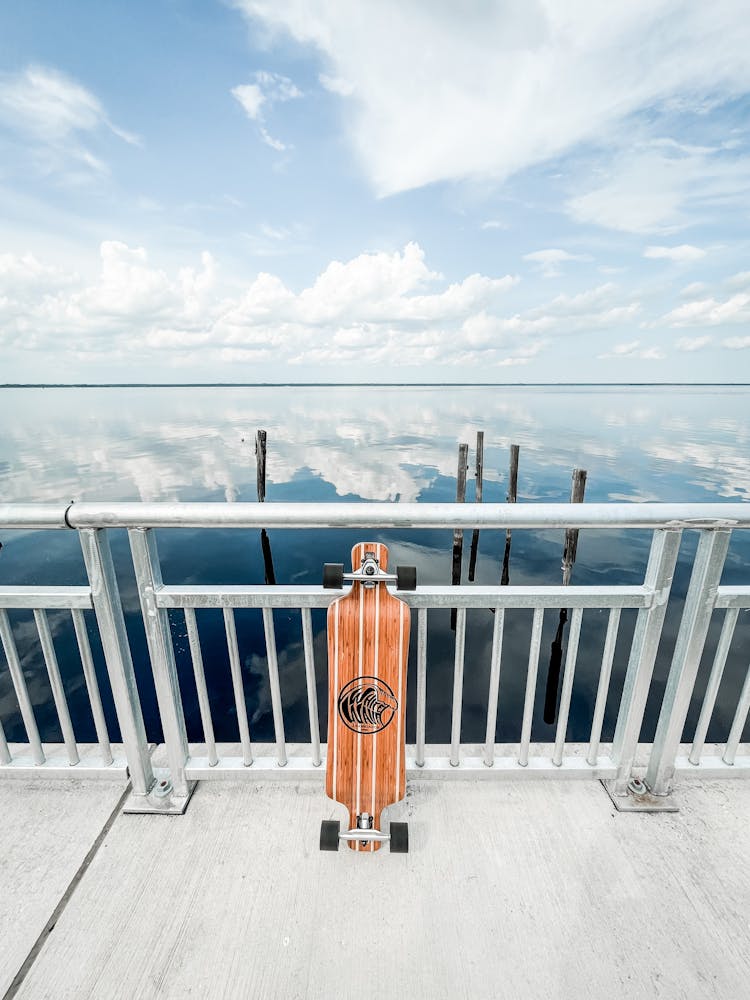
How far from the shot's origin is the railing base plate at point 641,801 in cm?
204

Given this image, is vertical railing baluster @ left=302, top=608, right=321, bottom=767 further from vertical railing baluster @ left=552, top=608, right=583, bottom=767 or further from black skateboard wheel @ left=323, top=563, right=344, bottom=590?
vertical railing baluster @ left=552, top=608, right=583, bottom=767

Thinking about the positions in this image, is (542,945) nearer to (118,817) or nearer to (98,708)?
(118,817)

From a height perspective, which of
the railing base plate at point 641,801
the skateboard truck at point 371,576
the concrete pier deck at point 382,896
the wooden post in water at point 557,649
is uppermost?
the skateboard truck at point 371,576

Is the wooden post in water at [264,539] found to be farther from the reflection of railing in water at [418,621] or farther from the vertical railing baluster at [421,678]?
the vertical railing baluster at [421,678]

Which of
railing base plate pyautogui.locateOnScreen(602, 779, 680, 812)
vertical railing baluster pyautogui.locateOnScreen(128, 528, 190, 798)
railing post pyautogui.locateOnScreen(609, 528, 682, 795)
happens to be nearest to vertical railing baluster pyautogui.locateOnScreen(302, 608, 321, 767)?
vertical railing baluster pyautogui.locateOnScreen(128, 528, 190, 798)

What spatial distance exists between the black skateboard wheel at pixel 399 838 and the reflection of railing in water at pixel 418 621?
36 cm

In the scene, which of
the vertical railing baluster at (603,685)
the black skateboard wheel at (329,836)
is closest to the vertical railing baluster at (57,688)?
the black skateboard wheel at (329,836)

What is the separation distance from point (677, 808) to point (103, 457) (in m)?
34.8

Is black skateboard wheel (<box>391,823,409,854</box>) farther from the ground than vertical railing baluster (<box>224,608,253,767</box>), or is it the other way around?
vertical railing baluster (<box>224,608,253,767</box>)

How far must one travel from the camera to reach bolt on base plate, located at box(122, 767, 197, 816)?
6.67ft

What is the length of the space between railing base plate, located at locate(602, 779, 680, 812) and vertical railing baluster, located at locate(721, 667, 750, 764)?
14.9 inches

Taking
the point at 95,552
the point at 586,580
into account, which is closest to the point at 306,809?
the point at 95,552

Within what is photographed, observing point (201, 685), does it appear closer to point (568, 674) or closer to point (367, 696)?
point (367, 696)

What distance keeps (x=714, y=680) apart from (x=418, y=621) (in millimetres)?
1346
